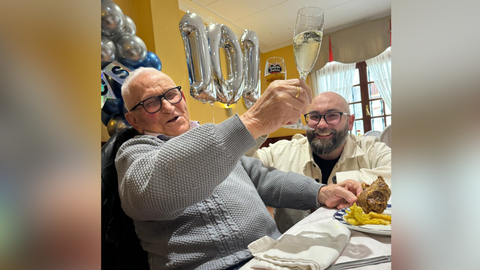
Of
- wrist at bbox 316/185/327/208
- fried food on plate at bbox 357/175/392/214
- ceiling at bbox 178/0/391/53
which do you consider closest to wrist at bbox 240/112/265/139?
fried food on plate at bbox 357/175/392/214

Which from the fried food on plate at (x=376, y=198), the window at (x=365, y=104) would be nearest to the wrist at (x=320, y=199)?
the fried food on plate at (x=376, y=198)

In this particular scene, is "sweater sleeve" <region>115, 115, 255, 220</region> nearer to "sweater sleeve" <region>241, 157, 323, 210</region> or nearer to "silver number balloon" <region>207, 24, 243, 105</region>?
"silver number balloon" <region>207, 24, 243, 105</region>

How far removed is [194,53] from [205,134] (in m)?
0.25

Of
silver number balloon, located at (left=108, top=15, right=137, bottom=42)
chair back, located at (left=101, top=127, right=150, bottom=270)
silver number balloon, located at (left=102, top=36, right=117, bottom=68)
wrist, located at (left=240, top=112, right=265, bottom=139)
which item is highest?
silver number balloon, located at (left=108, top=15, right=137, bottom=42)

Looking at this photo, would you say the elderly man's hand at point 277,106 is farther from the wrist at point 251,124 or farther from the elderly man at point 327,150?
the elderly man at point 327,150

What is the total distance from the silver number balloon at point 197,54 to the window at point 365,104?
4364mm

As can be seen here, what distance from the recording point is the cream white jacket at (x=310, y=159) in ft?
4.27

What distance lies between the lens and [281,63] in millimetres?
845

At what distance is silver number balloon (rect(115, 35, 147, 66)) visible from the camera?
1.94 m

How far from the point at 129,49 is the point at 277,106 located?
172cm

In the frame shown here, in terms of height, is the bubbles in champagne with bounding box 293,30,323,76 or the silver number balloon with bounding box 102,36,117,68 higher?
the silver number balloon with bounding box 102,36,117,68

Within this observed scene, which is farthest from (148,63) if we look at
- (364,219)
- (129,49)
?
(364,219)
